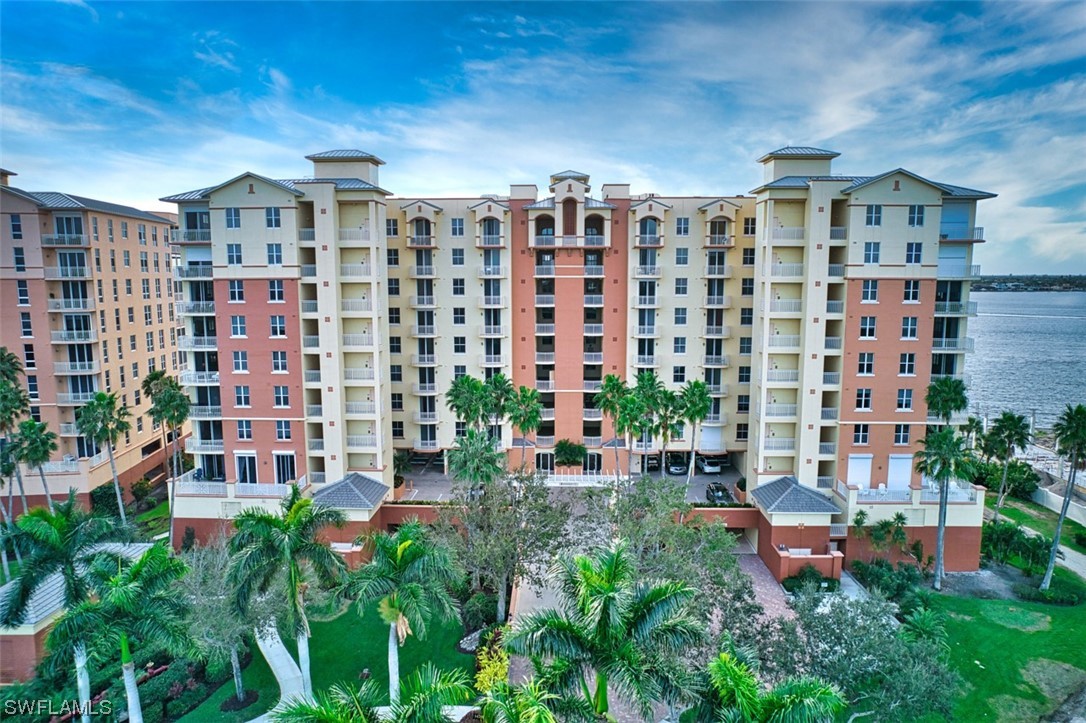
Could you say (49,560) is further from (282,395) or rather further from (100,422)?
(100,422)

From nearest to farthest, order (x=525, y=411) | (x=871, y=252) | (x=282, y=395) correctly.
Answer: (x=871, y=252)
(x=282, y=395)
(x=525, y=411)

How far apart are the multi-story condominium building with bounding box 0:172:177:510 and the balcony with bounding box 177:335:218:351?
9636mm

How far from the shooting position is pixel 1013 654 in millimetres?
28625

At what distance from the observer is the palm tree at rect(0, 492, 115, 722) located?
2108 centimetres

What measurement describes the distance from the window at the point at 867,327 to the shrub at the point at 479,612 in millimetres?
26922

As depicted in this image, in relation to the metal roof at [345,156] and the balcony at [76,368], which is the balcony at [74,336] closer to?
the balcony at [76,368]

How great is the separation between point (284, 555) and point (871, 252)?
115 feet

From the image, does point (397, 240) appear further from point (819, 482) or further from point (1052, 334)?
point (1052, 334)

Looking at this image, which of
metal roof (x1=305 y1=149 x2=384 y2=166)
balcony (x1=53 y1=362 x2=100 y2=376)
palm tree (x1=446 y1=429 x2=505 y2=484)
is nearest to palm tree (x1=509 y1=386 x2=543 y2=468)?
palm tree (x1=446 y1=429 x2=505 y2=484)

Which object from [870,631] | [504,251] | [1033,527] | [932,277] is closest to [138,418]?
[504,251]

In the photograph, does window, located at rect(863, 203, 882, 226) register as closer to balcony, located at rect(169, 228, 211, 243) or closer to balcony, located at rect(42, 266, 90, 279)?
balcony, located at rect(169, 228, 211, 243)

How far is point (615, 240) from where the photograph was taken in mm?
45938

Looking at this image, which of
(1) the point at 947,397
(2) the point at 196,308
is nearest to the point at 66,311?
(2) the point at 196,308

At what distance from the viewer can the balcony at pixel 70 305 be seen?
139ft
